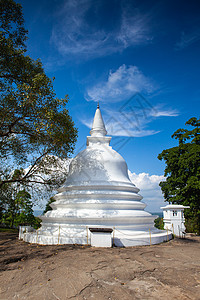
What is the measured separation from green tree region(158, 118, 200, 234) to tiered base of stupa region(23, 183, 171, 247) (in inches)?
401

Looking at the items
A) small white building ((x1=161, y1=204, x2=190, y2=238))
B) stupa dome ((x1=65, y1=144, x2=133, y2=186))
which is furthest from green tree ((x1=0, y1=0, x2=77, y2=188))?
small white building ((x1=161, y1=204, x2=190, y2=238))

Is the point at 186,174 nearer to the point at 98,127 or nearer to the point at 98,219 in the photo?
the point at 98,127

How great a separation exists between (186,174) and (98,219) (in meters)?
14.5

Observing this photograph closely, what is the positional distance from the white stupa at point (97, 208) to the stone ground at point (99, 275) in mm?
2180

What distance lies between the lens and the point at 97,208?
11695 millimetres

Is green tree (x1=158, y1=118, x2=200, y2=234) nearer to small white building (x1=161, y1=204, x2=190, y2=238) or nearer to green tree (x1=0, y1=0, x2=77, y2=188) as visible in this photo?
small white building (x1=161, y1=204, x2=190, y2=238)

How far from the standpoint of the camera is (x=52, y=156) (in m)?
14.4

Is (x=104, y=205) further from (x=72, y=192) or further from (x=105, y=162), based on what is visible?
(x=105, y=162)

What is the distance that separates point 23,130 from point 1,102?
208cm

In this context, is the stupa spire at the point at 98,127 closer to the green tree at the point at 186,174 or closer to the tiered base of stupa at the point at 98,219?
the tiered base of stupa at the point at 98,219

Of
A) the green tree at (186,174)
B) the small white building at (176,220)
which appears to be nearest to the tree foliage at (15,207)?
the small white building at (176,220)

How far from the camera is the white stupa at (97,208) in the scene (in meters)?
10.4

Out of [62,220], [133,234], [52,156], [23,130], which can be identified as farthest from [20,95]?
→ [133,234]

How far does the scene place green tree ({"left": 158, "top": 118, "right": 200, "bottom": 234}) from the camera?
66.8 feet
